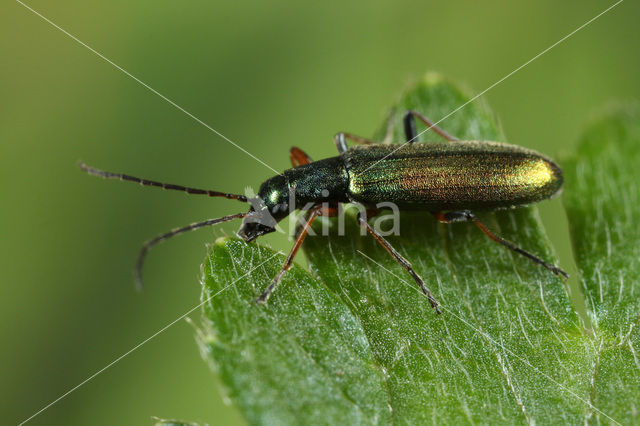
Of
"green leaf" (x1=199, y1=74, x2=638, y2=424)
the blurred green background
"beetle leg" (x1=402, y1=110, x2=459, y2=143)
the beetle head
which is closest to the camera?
"green leaf" (x1=199, y1=74, x2=638, y2=424)

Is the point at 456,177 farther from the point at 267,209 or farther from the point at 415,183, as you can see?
the point at 267,209

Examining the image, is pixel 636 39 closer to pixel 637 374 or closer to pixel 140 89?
pixel 637 374

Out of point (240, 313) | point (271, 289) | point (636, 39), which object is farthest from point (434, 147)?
point (636, 39)

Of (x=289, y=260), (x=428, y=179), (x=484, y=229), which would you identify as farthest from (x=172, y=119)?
(x=484, y=229)

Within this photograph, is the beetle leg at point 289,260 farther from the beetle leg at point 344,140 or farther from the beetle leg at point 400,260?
the beetle leg at point 344,140

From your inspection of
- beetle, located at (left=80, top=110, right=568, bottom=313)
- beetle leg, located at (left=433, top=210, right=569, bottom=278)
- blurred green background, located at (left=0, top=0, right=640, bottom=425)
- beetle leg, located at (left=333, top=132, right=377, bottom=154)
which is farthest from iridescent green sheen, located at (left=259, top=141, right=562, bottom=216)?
blurred green background, located at (left=0, top=0, right=640, bottom=425)

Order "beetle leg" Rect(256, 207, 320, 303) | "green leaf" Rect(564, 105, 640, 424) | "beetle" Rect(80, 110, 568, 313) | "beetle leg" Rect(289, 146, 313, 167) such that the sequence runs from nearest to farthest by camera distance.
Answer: "green leaf" Rect(564, 105, 640, 424) < "beetle leg" Rect(256, 207, 320, 303) < "beetle" Rect(80, 110, 568, 313) < "beetle leg" Rect(289, 146, 313, 167)

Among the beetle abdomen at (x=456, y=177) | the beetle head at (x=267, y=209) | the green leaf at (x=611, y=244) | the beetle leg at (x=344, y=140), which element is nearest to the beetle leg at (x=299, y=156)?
the beetle leg at (x=344, y=140)

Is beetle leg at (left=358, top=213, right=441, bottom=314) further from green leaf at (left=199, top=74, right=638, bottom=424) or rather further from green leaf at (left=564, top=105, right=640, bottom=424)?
green leaf at (left=564, top=105, right=640, bottom=424)
